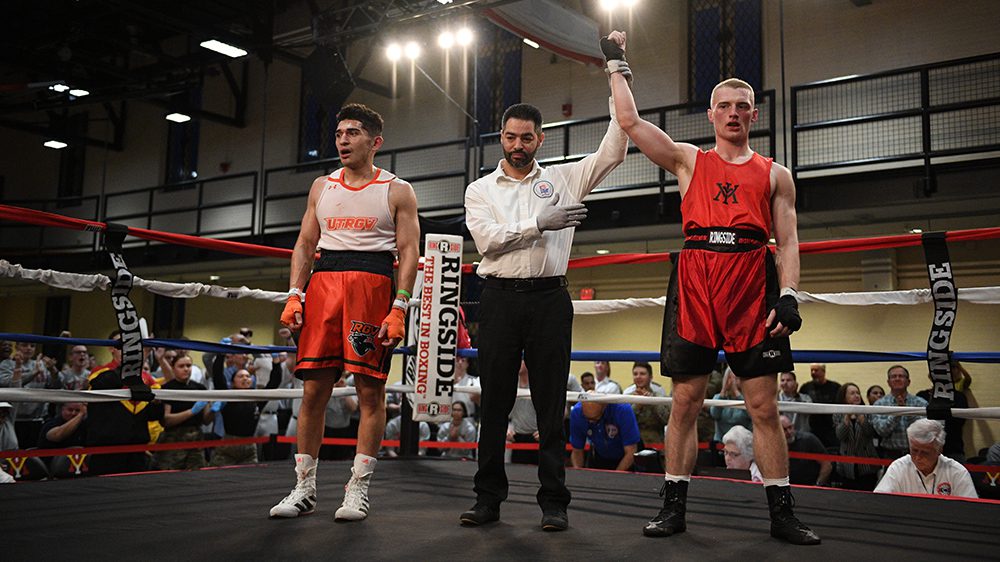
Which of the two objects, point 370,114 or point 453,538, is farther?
point 370,114

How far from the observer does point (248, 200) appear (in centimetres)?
1158

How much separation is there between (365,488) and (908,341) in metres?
7.54

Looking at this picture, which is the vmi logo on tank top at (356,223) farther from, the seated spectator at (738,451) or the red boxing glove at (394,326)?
the seated spectator at (738,451)

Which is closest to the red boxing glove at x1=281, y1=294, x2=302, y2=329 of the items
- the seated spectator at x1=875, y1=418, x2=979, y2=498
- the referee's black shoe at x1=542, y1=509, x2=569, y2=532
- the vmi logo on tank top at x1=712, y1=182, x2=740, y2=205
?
the referee's black shoe at x1=542, y1=509, x2=569, y2=532

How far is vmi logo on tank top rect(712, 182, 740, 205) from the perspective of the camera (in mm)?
2246

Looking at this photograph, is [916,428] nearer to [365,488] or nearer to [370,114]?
[365,488]

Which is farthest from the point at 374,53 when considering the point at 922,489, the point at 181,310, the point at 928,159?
the point at 922,489

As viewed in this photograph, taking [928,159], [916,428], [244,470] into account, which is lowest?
[244,470]

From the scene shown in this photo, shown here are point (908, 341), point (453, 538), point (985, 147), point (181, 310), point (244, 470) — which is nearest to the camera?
point (453, 538)

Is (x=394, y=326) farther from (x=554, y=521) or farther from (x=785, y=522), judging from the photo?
(x=785, y=522)

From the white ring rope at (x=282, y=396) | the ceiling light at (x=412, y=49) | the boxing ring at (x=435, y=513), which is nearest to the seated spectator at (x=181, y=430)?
the boxing ring at (x=435, y=513)

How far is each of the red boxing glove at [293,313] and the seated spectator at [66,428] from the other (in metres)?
2.50

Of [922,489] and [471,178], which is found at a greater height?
[471,178]

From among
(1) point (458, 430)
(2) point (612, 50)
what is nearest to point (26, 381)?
(1) point (458, 430)
